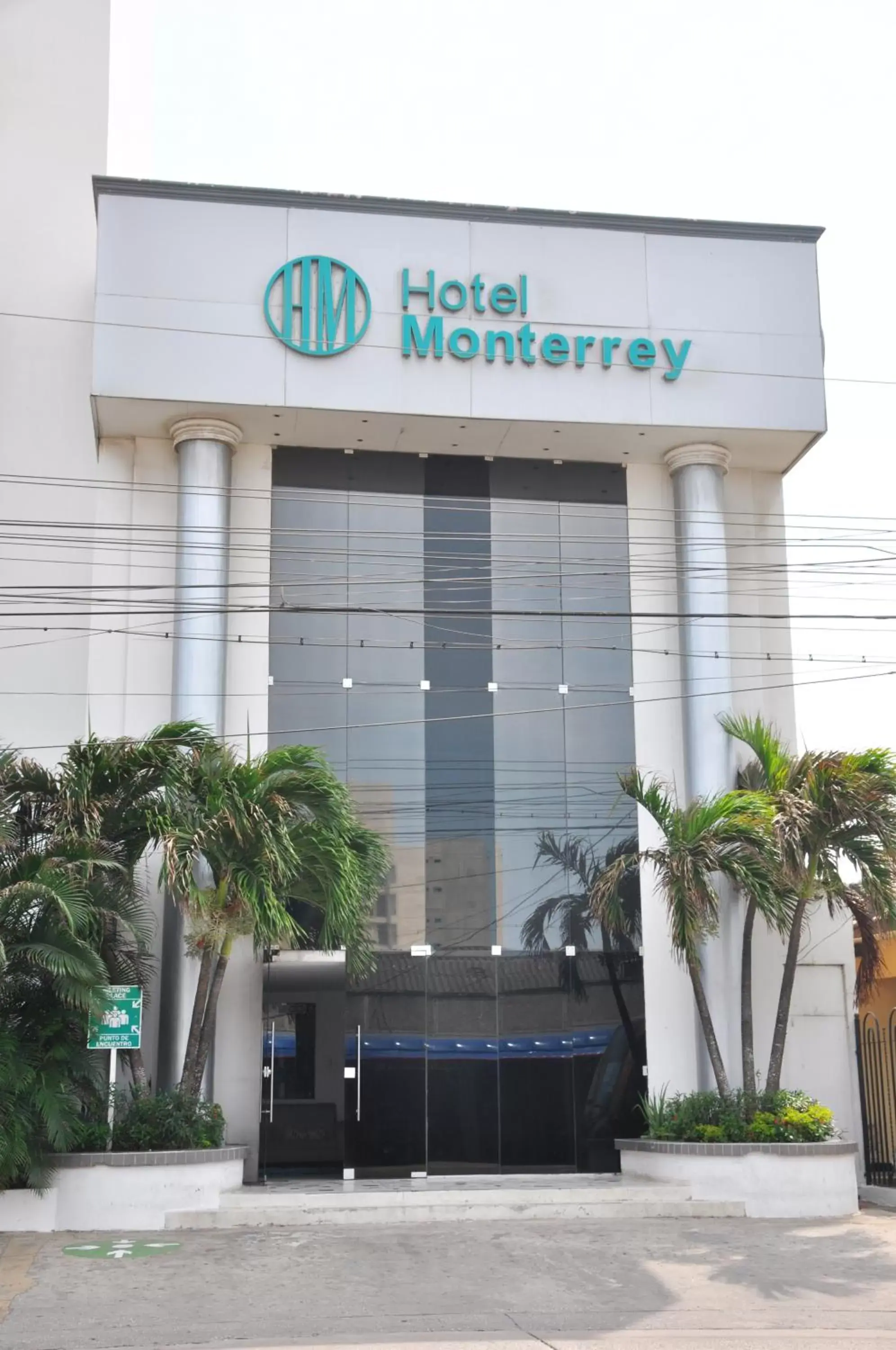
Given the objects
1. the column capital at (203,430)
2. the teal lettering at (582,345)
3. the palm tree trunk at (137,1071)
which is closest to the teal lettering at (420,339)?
the teal lettering at (582,345)

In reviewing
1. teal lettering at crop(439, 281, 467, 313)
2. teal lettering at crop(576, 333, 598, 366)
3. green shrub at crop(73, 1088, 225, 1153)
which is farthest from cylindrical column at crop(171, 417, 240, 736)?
teal lettering at crop(576, 333, 598, 366)

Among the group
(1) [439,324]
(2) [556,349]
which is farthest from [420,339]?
(2) [556,349]

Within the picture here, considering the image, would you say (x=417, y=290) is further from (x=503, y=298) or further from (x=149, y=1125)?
(x=149, y=1125)

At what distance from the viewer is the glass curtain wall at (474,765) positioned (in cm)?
1675

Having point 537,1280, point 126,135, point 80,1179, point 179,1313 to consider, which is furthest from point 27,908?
point 126,135

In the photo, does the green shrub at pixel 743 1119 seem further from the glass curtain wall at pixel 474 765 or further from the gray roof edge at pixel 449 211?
the gray roof edge at pixel 449 211

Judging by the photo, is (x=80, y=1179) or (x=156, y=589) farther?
(x=156, y=589)

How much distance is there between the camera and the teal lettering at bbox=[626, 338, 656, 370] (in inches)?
715

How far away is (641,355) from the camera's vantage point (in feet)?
59.7

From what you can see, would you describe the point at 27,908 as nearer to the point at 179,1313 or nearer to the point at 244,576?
the point at 179,1313

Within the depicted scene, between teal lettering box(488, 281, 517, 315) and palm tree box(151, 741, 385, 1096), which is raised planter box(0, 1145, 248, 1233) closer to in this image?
palm tree box(151, 741, 385, 1096)

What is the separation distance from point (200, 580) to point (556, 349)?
5368 millimetres

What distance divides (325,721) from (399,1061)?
4.16 metres

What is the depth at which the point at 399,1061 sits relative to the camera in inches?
654
